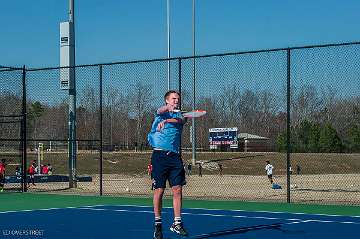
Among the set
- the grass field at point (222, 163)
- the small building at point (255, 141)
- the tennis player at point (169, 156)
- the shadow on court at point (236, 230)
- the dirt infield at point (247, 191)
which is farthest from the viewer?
the grass field at point (222, 163)

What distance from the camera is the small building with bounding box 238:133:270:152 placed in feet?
114

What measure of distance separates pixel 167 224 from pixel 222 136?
22349 millimetres

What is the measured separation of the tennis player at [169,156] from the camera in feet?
32.0

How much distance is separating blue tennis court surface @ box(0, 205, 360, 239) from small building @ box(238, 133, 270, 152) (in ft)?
65.0

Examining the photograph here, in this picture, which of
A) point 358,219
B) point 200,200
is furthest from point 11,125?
point 358,219

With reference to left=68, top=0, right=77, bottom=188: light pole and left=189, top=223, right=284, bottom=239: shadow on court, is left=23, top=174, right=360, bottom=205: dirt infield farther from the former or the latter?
left=189, top=223, right=284, bottom=239: shadow on court

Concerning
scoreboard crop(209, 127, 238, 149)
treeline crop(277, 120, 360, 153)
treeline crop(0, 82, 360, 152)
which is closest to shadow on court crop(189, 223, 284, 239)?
treeline crop(0, 82, 360, 152)

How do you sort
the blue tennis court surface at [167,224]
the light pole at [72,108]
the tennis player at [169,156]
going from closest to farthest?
1. the tennis player at [169,156]
2. the blue tennis court surface at [167,224]
3. the light pole at [72,108]

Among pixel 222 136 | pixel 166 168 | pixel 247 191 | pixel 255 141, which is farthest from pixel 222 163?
pixel 166 168

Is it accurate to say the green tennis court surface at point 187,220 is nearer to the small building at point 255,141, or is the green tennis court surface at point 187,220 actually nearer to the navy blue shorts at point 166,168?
the navy blue shorts at point 166,168

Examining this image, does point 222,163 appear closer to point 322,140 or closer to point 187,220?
point 322,140

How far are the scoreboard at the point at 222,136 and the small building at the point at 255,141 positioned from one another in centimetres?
37

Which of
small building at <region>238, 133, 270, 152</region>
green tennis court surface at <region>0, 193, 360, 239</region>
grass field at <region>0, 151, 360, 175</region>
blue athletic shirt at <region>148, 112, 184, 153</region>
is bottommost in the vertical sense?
grass field at <region>0, 151, 360, 175</region>

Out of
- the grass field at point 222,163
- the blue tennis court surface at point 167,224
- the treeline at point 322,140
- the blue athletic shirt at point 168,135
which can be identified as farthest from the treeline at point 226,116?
the blue athletic shirt at point 168,135
